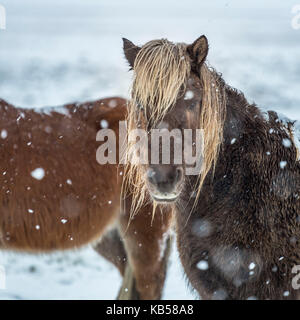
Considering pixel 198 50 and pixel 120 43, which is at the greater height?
pixel 120 43

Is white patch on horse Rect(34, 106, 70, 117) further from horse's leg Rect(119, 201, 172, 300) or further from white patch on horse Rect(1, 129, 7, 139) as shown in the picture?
horse's leg Rect(119, 201, 172, 300)

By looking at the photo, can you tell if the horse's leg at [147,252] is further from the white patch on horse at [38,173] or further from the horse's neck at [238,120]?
the horse's neck at [238,120]

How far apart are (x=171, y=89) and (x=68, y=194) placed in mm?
1630

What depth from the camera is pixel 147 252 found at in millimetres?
3316

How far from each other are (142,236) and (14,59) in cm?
868

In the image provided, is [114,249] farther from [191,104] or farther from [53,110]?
[191,104]

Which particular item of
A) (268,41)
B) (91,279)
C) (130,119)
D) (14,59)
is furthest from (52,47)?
(130,119)

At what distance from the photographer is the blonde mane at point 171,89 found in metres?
1.91

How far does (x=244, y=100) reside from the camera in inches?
88.3

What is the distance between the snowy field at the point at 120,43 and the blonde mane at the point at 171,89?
4765 millimetres

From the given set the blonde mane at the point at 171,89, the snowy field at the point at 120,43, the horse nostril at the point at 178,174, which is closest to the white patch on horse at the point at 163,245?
the blonde mane at the point at 171,89

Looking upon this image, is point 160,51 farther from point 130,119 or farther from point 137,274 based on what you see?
point 137,274

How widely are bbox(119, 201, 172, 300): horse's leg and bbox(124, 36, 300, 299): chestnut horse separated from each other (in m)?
1.08

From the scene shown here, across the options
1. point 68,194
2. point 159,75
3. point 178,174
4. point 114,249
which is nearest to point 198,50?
point 159,75
